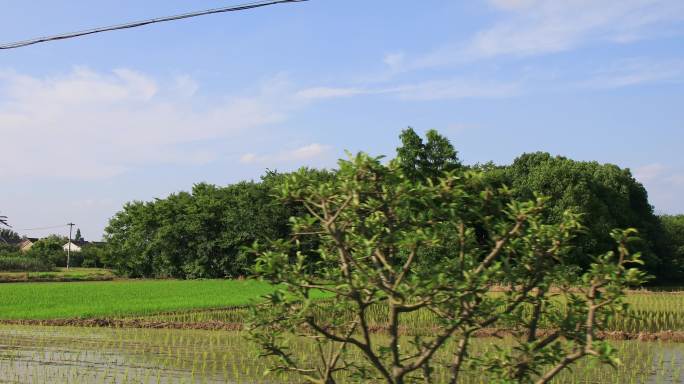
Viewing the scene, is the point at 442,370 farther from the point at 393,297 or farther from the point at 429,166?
the point at 429,166

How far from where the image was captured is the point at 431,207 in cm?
416

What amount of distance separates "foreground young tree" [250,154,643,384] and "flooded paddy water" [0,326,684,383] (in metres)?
2.93

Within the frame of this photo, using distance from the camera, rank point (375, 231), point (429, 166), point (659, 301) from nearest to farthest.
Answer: point (375, 231)
point (659, 301)
point (429, 166)

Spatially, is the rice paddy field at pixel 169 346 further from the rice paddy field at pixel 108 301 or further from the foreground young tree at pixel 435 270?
the foreground young tree at pixel 435 270

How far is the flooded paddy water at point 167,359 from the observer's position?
8945 millimetres

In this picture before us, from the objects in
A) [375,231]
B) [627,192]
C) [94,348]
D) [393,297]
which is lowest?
[94,348]

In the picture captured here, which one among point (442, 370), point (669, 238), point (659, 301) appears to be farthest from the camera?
point (669, 238)

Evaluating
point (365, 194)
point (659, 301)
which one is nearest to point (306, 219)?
point (365, 194)

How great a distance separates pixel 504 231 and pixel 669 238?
47.5 m

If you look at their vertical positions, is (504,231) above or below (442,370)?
above

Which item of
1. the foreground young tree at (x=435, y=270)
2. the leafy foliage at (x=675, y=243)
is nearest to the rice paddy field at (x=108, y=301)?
the foreground young tree at (x=435, y=270)

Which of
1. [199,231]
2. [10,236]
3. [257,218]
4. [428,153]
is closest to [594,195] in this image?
[428,153]

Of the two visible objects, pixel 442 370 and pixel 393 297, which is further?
pixel 442 370

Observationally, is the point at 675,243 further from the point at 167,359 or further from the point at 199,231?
the point at 167,359
